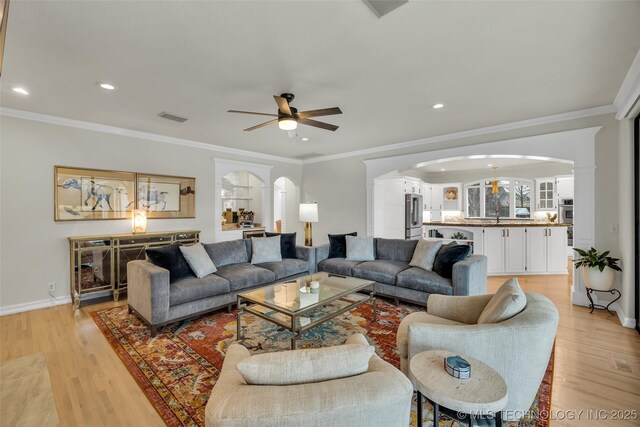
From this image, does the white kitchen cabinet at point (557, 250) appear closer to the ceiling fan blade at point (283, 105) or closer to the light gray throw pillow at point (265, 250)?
the light gray throw pillow at point (265, 250)

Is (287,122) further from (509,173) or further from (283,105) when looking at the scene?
(509,173)

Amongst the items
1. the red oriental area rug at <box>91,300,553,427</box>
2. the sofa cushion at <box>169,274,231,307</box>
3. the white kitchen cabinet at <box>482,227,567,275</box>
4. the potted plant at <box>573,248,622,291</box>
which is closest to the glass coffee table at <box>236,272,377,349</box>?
the red oriental area rug at <box>91,300,553,427</box>

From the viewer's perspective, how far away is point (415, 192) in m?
8.32

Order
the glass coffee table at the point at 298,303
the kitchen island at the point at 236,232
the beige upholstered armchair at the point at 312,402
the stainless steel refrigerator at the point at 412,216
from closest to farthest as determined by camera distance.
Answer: the beige upholstered armchair at the point at 312,402 → the glass coffee table at the point at 298,303 → the kitchen island at the point at 236,232 → the stainless steel refrigerator at the point at 412,216

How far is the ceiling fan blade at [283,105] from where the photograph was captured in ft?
8.60

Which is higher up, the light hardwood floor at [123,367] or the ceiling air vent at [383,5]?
the ceiling air vent at [383,5]

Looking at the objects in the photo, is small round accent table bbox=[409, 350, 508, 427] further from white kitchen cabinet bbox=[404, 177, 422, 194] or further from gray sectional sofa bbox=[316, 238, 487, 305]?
white kitchen cabinet bbox=[404, 177, 422, 194]

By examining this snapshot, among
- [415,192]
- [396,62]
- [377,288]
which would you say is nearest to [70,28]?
[396,62]

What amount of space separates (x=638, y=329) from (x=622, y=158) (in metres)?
1.93


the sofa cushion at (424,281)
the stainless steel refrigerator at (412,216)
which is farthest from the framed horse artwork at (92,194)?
the stainless steel refrigerator at (412,216)

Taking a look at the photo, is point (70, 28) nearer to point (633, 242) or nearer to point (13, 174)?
point (13, 174)

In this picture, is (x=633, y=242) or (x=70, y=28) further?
(x=633, y=242)

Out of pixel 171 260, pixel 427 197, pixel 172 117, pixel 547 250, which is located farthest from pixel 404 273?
pixel 427 197

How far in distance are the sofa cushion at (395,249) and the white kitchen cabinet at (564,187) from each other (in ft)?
20.1
